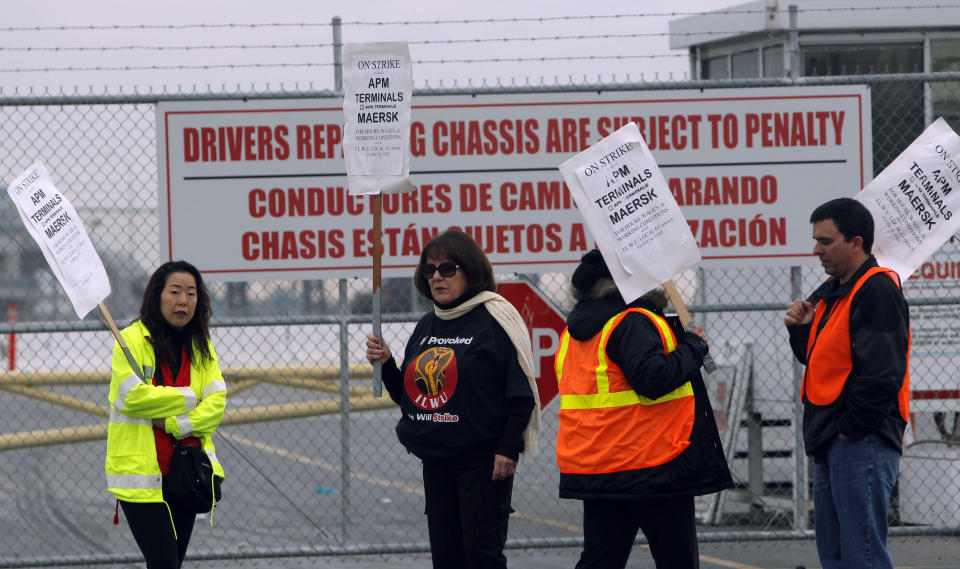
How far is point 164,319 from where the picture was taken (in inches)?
211

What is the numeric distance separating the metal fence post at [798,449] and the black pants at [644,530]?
2.44 metres

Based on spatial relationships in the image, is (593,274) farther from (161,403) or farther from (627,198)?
(161,403)

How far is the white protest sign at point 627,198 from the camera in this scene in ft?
16.9

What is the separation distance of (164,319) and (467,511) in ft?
5.26

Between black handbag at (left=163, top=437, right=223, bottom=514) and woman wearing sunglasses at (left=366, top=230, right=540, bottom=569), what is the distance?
0.86 m

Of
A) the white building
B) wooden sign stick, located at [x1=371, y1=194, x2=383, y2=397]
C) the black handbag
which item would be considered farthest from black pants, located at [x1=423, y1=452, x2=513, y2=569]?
the white building

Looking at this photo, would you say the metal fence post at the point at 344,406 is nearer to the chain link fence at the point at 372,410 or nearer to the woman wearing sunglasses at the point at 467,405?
the chain link fence at the point at 372,410

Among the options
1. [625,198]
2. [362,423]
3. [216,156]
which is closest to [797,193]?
[625,198]

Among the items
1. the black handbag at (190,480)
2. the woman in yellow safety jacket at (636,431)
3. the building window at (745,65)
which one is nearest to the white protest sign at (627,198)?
the woman in yellow safety jacket at (636,431)

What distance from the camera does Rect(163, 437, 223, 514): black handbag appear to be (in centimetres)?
509

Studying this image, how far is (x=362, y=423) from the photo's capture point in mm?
17188

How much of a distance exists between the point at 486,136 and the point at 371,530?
3340mm

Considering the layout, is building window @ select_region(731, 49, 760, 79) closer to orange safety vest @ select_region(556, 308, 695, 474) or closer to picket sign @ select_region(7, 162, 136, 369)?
orange safety vest @ select_region(556, 308, 695, 474)

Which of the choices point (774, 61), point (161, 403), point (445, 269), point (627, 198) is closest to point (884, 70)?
point (774, 61)
